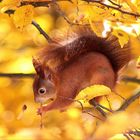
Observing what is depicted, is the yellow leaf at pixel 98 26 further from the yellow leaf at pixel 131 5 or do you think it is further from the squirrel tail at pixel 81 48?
the squirrel tail at pixel 81 48

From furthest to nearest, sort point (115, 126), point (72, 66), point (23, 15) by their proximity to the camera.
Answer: point (72, 66), point (23, 15), point (115, 126)

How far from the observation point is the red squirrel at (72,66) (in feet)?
4.27

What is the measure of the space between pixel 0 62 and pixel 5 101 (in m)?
0.20

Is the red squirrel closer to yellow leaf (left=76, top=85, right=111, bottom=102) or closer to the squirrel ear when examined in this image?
the squirrel ear

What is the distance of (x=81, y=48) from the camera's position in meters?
1.42

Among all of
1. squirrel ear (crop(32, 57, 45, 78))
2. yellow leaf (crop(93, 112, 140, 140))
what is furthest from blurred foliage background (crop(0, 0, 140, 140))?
squirrel ear (crop(32, 57, 45, 78))

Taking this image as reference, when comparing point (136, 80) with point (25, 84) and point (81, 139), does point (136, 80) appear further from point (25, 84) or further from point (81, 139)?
point (81, 139)

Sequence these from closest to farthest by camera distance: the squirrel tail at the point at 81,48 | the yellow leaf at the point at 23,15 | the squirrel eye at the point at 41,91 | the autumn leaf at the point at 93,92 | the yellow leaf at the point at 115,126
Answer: the yellow leaf at the point at 115,126 < the autumn leaf at the point at 93,92 < the yellow leaf at the point at 23,15 < the squirrel eye at the point at 41,91 < the squirrel tail at the point at 81,48

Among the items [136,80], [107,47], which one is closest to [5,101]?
[136,80]

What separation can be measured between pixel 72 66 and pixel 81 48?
8 cm

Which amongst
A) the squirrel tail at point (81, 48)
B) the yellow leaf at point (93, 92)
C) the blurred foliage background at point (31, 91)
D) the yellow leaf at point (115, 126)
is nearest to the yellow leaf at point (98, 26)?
the blurred foliage background at point (31, 91)

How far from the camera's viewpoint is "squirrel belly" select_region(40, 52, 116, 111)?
1343mm

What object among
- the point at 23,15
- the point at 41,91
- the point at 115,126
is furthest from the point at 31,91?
the point at 115,126

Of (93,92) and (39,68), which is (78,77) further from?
(93,92)
